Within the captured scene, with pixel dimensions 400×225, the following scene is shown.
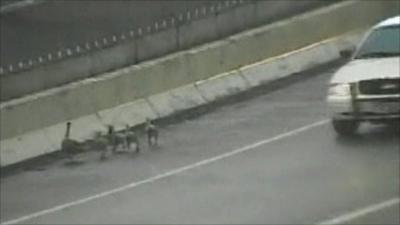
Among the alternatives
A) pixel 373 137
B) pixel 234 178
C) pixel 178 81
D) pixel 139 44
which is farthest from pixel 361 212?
pixel 139 44

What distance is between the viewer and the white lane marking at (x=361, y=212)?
543 inches

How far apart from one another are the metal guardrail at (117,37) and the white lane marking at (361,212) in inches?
322

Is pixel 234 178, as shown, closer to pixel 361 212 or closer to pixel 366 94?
pixel 361 212

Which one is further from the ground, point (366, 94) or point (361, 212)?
point (361, 212)

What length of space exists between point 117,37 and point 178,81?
4.41 ft

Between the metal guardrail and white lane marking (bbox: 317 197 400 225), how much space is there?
322 inches

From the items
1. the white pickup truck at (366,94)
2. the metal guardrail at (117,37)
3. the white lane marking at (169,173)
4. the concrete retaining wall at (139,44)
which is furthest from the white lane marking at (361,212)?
the metal guardrail at (117,37)

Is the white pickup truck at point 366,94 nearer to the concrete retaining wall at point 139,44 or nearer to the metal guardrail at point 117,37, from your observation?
the concrete retaining wall at point 139,44

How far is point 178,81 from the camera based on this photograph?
2300 centimetres

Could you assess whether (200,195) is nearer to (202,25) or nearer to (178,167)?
(178,167)

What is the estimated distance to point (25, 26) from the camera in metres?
23.4

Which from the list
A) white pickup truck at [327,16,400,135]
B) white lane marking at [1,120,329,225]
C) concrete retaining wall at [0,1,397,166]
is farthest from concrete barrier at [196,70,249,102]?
white pickup truck at [327,16,400,135]

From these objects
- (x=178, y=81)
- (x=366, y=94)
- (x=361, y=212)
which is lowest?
(x=178, y=81)

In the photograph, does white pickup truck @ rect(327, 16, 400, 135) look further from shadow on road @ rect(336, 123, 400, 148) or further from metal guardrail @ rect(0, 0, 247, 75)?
metal guardrail @ rect(0, 0, 247, 75)
